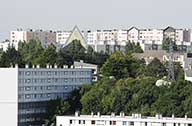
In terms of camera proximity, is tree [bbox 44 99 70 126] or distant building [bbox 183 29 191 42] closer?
tree [bbox 44 99 70 126]

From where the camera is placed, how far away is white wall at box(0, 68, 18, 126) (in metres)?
34.2

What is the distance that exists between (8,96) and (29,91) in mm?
1104

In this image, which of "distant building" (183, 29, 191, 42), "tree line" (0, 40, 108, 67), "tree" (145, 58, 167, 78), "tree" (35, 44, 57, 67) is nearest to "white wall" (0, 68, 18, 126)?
"tree line" (0, 40, 108, 67)

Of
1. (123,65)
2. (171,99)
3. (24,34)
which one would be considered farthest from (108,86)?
(24,34)

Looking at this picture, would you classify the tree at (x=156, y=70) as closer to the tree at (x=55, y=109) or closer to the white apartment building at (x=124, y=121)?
the tree at (x=55, y=109)

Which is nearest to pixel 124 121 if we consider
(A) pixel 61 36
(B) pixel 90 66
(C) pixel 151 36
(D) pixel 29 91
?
(D) pixel 29 91

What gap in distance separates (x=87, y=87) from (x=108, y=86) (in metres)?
1.07

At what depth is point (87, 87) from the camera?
122 feet

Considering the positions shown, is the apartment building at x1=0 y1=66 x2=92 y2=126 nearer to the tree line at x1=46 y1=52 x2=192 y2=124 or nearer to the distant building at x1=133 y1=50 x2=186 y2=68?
the tree line at x1=46 y1=52 x2=192 y2=124

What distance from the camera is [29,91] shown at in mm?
35531

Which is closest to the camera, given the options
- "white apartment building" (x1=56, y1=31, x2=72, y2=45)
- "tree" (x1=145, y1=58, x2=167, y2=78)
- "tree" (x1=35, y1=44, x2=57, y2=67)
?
"tree" (x1=35, y1=44, x2=57, y2=67)

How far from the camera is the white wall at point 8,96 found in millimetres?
34156

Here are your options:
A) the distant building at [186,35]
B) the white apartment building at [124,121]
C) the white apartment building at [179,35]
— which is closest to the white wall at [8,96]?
the white apartment building at [124,121]

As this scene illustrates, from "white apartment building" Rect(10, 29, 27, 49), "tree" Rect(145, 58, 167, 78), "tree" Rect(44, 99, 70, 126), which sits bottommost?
"tree" Rect(44, 99, 70, 126)
